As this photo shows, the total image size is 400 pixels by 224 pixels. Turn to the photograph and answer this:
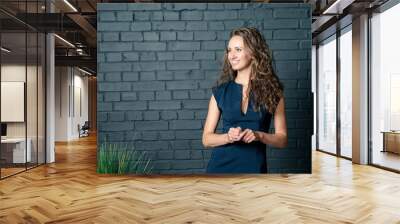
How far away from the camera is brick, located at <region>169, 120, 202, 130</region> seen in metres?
5.43

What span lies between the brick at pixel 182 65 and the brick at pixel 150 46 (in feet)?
0.70

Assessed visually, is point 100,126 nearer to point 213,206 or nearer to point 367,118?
point 213,206

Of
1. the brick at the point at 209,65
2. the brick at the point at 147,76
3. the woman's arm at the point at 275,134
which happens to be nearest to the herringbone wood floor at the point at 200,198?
the woman's arm at the point at 275,134

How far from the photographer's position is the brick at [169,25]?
548 cm

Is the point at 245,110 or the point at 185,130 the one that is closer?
the point at 245,110

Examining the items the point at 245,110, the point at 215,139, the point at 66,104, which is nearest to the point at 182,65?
the point at 245,110

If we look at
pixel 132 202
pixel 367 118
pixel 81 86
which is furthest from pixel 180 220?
pixel 81 86

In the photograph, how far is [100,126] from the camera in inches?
216

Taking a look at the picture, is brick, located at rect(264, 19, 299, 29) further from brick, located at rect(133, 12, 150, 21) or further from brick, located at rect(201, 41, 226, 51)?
brick, located at rect(133, 12, 150, 21)

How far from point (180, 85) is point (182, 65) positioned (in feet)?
0.82

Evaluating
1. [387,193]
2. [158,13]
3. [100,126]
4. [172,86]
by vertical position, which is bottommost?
[387,193]

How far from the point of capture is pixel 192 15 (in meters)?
5.45

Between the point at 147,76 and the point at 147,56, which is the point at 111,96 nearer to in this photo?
the point at 147,76

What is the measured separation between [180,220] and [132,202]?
0.86m
